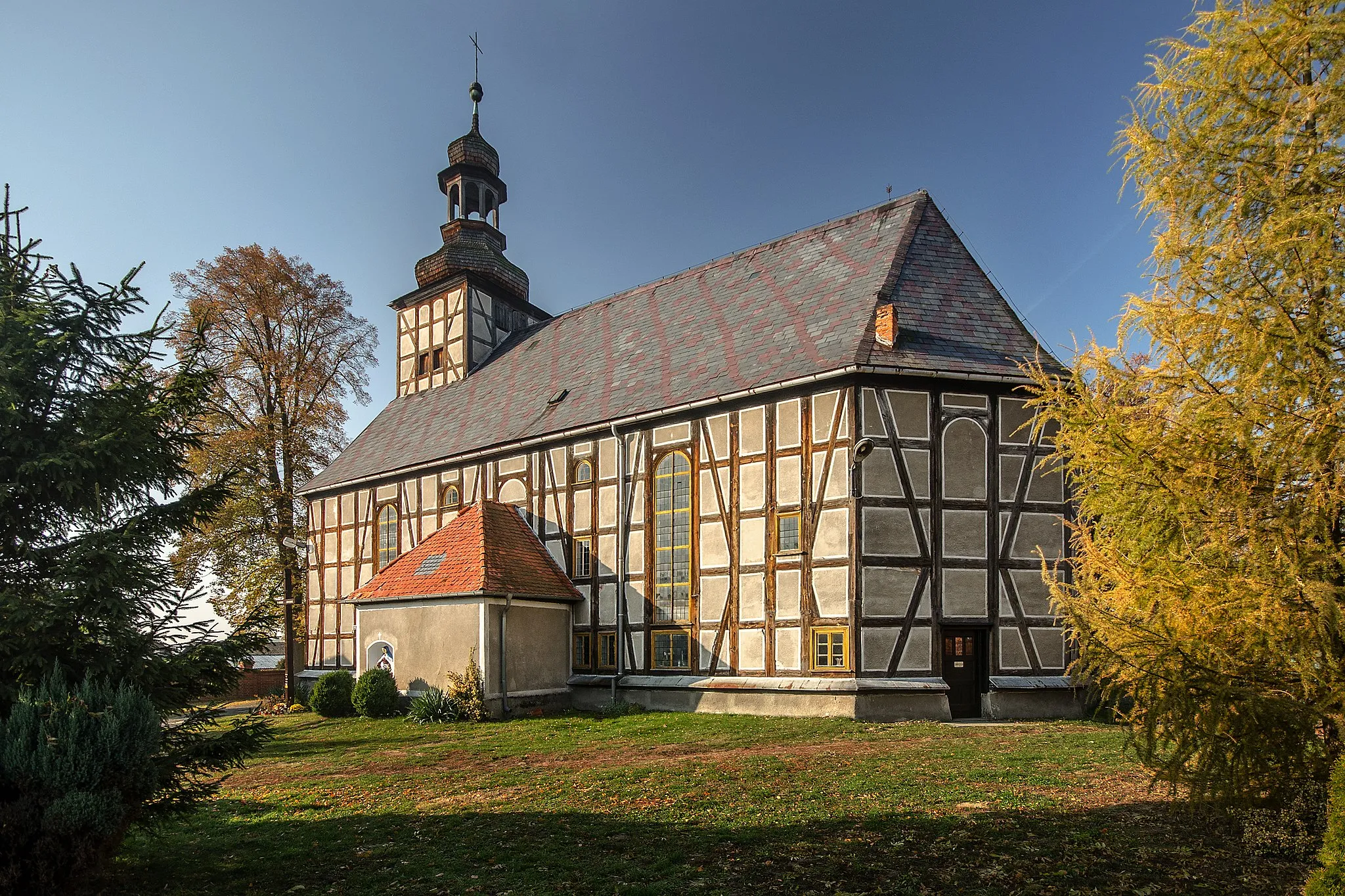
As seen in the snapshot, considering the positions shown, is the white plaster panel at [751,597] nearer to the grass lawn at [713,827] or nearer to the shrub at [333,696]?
the grass lawn at [713,827]

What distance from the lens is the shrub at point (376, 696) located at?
1950 cm

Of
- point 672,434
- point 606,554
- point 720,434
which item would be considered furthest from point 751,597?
point 606,554

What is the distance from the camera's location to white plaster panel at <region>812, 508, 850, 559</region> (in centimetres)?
1692

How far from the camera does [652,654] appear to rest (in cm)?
1959

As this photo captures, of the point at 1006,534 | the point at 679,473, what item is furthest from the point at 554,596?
the point at 1006,534

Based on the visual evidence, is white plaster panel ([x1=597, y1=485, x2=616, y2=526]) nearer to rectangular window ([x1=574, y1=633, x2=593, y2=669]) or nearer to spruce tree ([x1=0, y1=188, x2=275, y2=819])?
rectangular window ([x1=574, y1=633, x2=593, y2=669])

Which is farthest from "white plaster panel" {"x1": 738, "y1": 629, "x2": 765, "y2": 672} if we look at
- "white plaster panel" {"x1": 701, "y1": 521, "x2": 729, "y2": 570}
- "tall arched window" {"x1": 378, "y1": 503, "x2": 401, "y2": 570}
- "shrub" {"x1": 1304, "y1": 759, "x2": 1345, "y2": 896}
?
"tall arched window" {"x1": 378, "y1": 503, "x2": 401, "y2": 570}

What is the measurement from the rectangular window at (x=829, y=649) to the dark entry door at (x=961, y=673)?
2172 millimetres

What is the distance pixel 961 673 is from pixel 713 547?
18.8ft

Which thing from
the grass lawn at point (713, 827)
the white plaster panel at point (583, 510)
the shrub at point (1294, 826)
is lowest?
the grass lawn at point (713, 827)

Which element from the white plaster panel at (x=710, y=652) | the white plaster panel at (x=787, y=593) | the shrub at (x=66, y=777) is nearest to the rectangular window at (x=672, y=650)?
the white plaster panel at (x=710, y=652)

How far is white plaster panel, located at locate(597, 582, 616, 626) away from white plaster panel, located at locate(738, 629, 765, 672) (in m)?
3.79

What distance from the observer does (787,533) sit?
17.9m

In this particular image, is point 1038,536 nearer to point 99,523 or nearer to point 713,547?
point 713,547
